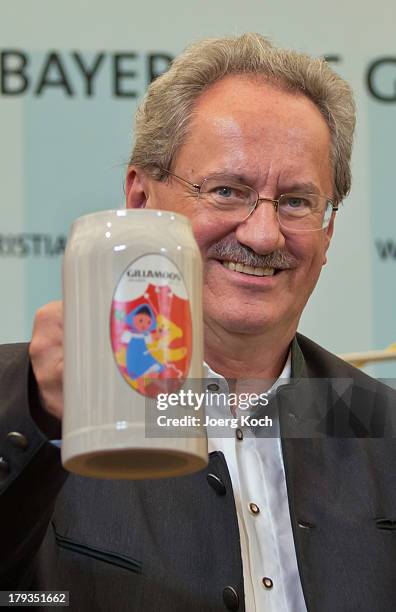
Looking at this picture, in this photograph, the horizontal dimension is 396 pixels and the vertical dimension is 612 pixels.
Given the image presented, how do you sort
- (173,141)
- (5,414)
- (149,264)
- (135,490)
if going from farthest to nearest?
(173,141) → (135,490) → (5,414) → (149,264)

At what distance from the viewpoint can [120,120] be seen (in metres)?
2.12

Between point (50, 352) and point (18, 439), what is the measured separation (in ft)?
0.28

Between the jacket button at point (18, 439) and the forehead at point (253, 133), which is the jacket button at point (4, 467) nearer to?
the jacket button at point (18, 439)

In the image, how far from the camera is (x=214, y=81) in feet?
5.41

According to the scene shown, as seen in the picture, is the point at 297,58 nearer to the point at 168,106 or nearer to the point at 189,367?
the point at 168,106

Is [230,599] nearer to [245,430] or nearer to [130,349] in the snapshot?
[245,430]

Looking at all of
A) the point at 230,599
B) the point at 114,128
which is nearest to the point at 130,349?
the point at 230,599

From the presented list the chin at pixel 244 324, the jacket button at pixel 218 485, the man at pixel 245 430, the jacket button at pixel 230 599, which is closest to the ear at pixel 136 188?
the man at pixel 245 430

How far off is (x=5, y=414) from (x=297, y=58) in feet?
2.82

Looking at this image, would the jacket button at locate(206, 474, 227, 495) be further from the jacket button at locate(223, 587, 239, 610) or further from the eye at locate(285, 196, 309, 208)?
the eye at locate(285, 196, 309, 208)

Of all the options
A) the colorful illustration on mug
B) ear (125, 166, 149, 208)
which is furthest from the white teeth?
the colorful illustration on mug

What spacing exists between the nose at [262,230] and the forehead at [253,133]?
5 cm

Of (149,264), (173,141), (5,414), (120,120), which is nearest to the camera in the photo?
(149,264)

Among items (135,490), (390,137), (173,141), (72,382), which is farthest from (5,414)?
(390,137)
